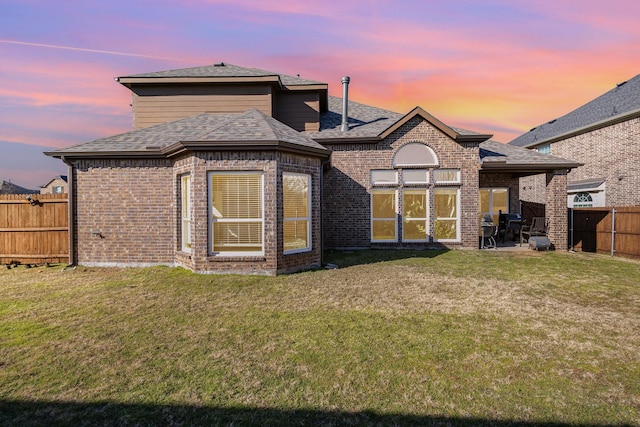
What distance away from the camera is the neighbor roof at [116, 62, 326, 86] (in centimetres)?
1289

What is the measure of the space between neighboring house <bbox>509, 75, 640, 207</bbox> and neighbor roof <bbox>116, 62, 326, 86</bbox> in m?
17.2

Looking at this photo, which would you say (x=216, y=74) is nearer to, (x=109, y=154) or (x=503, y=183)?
(x=109, y=154)

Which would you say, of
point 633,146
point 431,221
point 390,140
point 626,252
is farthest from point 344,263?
point 633,146

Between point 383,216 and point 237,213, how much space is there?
633 centimetres

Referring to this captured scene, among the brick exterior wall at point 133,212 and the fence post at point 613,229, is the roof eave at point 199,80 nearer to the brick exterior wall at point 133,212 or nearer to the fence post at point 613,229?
the brick exterior wall at point 133,212

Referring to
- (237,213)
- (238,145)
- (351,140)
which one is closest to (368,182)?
(351,140)

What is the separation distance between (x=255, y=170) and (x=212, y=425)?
20.4 ft

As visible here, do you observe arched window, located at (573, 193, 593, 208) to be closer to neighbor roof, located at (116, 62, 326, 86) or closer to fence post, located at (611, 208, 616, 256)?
fence post, located at (611, 208, 616, 256)

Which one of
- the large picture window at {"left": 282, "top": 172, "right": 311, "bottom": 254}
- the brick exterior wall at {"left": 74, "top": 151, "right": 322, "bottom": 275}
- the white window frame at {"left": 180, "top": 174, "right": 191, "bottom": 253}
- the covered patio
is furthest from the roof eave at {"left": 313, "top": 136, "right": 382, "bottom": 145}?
the white window frame at {"left": 180, "top": 174, "right": 191, "bottom": 253}

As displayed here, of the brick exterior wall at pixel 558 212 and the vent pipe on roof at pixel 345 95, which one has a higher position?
the vent pipe on roof at pixel 345 95

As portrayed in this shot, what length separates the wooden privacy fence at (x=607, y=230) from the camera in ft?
36.1

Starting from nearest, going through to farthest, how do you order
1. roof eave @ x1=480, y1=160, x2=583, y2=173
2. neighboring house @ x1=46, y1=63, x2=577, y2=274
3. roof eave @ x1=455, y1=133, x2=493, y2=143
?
neighboring house @ x1=46, y1=63, x2=577, y2=274 → roof eave @ x1=455, y1=133, x2=493, y2=143 → roof eave @ x1=480, y1=160, x2=583, y2=173

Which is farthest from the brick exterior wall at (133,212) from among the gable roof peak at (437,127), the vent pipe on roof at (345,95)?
the vent pipe on roof at (345,95)

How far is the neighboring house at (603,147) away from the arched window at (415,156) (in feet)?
42.7
